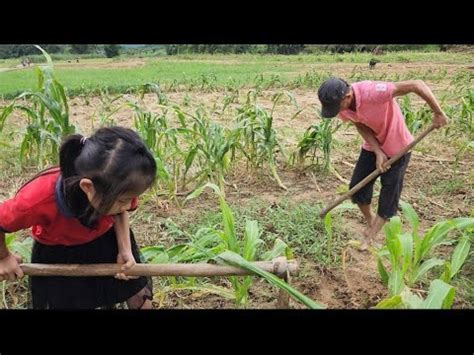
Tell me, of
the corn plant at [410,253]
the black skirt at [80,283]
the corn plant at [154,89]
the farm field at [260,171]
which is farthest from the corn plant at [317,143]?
the black skirt at [80,283]

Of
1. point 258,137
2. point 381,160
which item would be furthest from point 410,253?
point 258,137

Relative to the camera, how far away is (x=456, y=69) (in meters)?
1.73

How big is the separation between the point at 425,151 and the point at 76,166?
1.84 metres

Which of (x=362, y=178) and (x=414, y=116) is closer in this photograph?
(x=362, y=178)

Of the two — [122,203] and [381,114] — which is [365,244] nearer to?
[381,114]

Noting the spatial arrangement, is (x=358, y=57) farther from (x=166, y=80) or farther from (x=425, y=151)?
(x=425, y=151)

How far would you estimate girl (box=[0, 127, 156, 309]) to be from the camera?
885 mm

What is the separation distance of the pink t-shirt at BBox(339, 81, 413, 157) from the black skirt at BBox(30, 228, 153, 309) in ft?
2.56

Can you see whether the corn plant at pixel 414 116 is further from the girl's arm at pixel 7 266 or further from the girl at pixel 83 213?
the girl's arm at pixel 7 266

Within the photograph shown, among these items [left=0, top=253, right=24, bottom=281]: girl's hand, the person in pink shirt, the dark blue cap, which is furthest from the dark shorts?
[left=0, top=253, right=24, bottom=281]: girl's hand

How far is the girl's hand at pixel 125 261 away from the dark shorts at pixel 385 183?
877 millimetres

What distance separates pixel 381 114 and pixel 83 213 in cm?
95

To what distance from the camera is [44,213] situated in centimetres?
94
